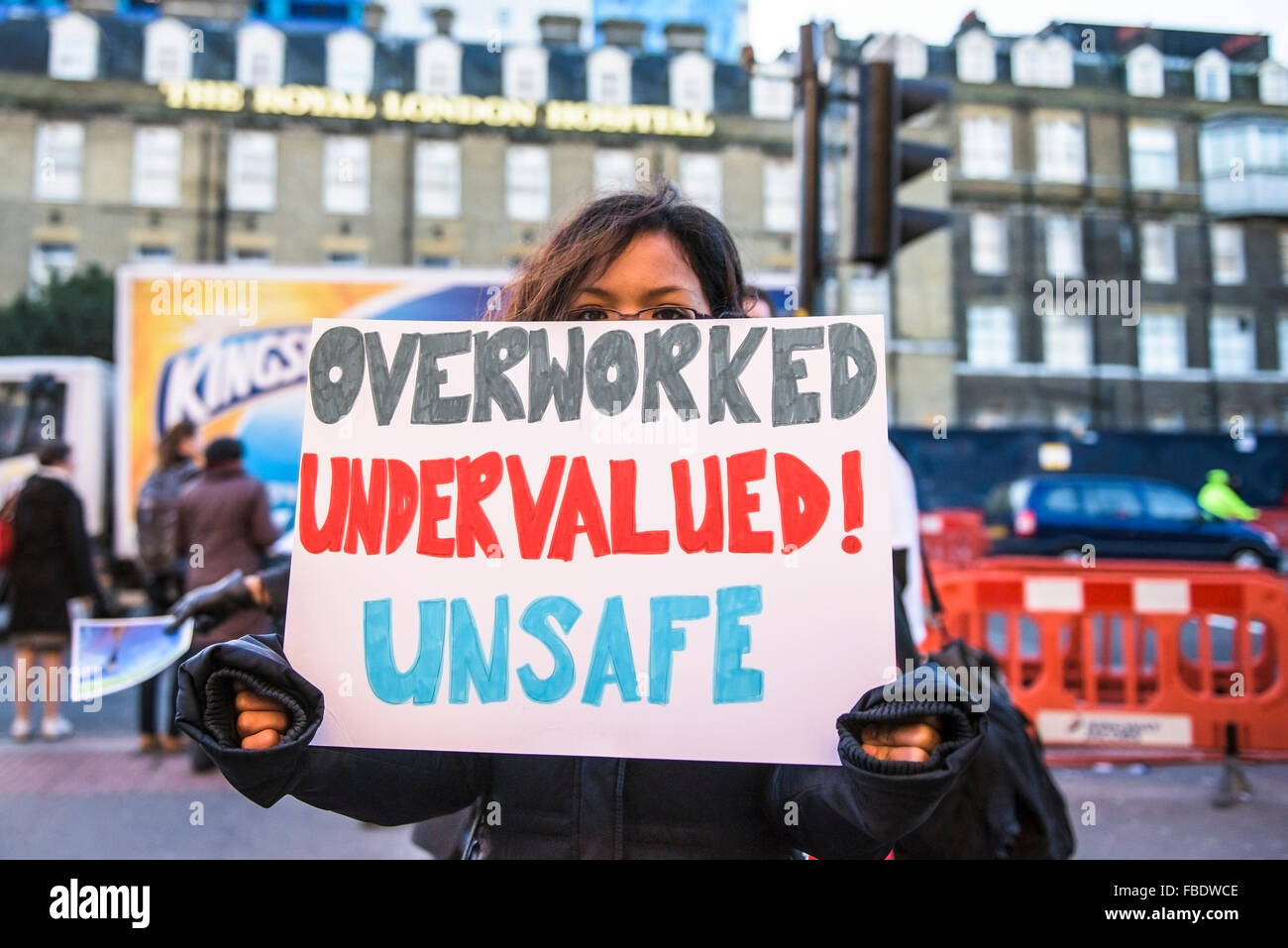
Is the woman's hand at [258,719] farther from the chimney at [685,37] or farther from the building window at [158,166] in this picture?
the chimney at [685,37]

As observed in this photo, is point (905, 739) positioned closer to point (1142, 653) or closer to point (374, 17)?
point (1142, 653)

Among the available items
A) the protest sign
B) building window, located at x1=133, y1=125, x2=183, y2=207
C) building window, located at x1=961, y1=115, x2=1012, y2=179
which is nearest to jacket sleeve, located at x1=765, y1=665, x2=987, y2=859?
the protest sign

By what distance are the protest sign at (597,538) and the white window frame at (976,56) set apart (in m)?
32.7

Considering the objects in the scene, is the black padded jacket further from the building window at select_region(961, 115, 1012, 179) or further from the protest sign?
the building window at select_region(961, 115, 1012, 179)

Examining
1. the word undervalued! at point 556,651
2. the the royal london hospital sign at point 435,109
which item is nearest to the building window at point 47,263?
the the royal london hospital sign at point 435,109

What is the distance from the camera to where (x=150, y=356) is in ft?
33.6

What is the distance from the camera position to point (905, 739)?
1287 mm

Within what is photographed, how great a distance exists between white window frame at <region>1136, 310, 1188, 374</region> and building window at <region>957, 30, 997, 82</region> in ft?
29.7

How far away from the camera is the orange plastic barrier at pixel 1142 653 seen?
5.55 m

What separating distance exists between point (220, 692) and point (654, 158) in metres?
28.2

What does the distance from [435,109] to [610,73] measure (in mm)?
5432

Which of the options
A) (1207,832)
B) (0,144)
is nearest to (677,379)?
(1207,832)

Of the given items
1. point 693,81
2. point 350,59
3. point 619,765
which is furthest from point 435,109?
point 619,765
